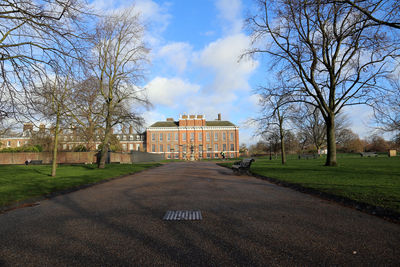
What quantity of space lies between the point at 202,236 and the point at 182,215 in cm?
144

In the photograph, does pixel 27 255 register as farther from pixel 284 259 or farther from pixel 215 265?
pixel 284 259

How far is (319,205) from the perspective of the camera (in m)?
6.23

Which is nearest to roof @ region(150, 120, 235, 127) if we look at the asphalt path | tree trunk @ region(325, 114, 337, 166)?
tree trunk @ region(325, 114, 337, 166)

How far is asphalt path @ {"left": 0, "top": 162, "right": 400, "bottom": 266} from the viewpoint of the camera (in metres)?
3.04

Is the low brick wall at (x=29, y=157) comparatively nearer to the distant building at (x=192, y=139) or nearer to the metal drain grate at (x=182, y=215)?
the metal drain grate at (x=182, y=215)

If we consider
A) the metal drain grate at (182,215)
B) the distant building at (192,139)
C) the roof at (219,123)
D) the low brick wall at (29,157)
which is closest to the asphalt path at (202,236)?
the metal drain grate at (182,215)

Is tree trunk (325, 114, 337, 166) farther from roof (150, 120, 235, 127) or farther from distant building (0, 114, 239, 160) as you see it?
roof (150, 120, 235, 127)

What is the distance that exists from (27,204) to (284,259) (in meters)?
7.22

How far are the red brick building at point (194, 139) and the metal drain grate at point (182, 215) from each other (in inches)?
2860

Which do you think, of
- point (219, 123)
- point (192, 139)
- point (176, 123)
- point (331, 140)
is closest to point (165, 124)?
point (176, 123)

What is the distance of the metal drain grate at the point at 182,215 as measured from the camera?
16.1 ft

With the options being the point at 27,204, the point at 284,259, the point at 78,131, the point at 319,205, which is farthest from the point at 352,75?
the point at 78,131

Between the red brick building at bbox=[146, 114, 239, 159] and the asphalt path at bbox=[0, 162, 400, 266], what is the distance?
72534mm

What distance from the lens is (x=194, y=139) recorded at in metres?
79.4
